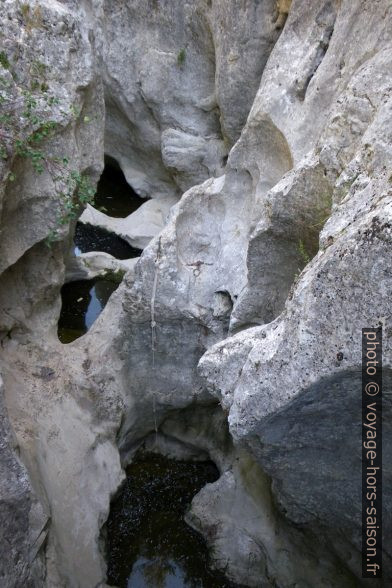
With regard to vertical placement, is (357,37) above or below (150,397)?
above

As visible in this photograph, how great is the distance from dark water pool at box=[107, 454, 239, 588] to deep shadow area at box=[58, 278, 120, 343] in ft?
8.02

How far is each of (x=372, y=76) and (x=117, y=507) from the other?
5.18m

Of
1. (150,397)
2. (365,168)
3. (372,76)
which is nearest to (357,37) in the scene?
(372,76)

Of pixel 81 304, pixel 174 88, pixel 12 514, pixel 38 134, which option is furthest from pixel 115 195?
pixel 12 514

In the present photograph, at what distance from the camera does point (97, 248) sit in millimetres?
10703

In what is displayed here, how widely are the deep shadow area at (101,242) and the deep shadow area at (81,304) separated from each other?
4.52 feet

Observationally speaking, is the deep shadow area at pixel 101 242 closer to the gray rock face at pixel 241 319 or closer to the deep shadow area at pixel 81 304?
the deep shadow area at pixel 81 304

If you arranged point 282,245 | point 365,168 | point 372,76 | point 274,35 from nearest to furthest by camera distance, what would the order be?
point 365,168 → point 372,76 → point 282,245 → point 274,35

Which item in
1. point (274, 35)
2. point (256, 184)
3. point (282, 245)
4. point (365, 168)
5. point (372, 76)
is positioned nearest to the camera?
point (365, 168)

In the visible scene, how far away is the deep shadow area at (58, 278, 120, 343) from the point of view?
27.9ft

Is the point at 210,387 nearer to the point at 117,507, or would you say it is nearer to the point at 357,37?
the point at 117,507

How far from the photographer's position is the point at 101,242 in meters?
10.9

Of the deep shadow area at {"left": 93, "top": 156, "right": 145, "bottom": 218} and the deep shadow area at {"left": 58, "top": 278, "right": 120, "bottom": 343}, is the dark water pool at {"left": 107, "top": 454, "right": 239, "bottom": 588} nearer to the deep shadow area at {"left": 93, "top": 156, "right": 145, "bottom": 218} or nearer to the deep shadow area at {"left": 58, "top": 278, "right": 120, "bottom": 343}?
the deep shadow area at {"left": 58, "top": 278, "right": 120, "bottom": 343}

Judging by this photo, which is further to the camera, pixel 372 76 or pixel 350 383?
pixel 372 76
